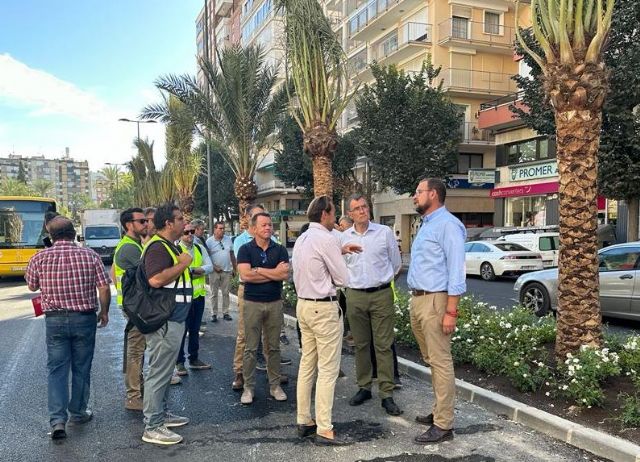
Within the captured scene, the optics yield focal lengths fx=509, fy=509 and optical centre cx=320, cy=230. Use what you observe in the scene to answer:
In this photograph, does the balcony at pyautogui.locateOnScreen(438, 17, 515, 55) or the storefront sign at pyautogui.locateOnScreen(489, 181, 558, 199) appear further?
the balcony at pyautogui.locateOnScreen(438, 17, 515, 55)

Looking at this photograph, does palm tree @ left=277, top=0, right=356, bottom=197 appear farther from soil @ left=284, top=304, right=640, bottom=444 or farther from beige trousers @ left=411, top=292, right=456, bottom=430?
beige trousers @ left=411, top=292, right=456, bottom=430

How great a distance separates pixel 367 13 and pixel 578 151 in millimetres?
31961

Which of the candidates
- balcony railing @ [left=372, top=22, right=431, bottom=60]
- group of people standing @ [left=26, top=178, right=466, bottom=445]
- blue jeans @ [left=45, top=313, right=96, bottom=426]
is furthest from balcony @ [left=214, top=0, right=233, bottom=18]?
blue jeans @ [left=45, top=313, right=96, bottom=426]

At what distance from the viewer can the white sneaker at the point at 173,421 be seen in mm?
4441

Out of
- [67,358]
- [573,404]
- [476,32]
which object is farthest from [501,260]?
[476,32]

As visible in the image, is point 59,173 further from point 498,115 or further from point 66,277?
point 66,277

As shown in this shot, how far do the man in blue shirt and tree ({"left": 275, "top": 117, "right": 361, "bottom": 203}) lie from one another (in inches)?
969

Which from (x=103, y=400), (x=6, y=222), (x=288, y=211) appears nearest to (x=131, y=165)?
(x=288, y=211)

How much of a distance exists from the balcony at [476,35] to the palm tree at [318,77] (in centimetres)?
1941

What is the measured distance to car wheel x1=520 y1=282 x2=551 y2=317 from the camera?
31.4 feet

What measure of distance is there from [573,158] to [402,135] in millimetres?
18046

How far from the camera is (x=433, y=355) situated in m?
4.07

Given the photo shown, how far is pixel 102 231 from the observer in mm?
27375

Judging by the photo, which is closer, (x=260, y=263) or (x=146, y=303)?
(x=146, y=303)
